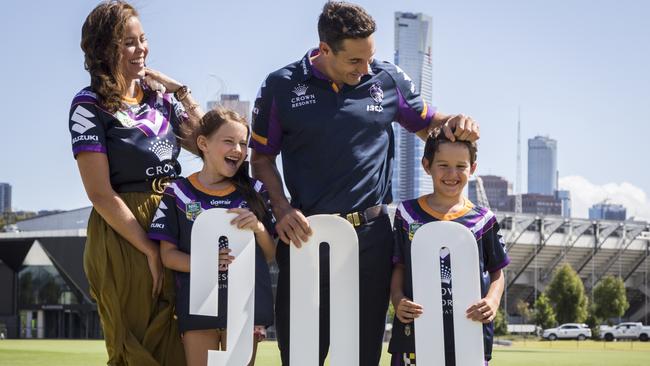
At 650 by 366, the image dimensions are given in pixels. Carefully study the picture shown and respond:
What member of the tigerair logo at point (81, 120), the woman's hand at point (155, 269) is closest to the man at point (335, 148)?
the woman's hand at point (155, 269)

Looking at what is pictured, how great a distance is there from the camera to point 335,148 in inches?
208

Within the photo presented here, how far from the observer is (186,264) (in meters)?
4.86

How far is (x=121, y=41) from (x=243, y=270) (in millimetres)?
1420

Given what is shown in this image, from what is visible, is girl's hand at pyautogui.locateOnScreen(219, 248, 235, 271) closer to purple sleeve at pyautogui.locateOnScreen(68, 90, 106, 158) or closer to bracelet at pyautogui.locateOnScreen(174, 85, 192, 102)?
purple sleeve at pyautogui.locateOnScreen(68, 90, 106, 158)

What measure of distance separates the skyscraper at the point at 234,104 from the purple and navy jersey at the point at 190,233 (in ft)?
1.71

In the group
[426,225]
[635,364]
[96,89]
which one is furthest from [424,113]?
[635,364]

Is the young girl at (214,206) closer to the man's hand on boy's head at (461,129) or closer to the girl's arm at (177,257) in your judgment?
the girl's arm at (177,257)

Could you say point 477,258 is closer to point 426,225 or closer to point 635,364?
point 426,225

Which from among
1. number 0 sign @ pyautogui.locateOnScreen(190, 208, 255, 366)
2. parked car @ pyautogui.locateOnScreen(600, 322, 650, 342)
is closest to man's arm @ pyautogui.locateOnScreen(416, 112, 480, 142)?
number 0 sign @ pyautogui.locateOnScreen(190, 208, 255, 366)

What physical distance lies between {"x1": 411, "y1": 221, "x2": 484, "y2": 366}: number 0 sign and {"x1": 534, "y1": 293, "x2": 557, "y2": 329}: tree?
60678mm

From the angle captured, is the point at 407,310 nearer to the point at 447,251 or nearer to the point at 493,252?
the point at 447,251

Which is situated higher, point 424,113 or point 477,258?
point 424,113

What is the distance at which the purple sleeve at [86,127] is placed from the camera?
16.2 ft

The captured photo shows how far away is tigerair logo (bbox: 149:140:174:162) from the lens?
5102mm
